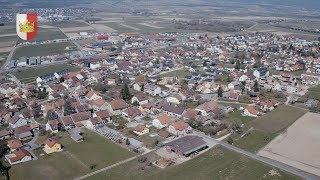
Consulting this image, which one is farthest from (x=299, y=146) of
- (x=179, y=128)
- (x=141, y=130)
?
(x=141, y=130)

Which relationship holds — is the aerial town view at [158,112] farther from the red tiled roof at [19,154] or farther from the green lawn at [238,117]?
the green lawn at [238,117]

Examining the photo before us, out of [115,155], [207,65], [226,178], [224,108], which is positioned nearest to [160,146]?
[115,155]

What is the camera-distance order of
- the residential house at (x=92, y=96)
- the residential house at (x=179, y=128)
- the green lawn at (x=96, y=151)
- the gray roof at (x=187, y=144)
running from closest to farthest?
the green lawn at (x=96, y=151) < the gray roof at (x=187, y=144) < the residential house at (x=179, y=128) < the residential house at (x=92, y=96)

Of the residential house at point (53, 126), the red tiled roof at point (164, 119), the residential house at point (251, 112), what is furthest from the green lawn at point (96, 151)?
the residential house at point (251, 112)

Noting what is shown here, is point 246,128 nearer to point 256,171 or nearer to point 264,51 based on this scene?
point 256,171

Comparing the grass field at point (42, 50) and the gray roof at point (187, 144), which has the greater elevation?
the gray roof at point (187, 144)

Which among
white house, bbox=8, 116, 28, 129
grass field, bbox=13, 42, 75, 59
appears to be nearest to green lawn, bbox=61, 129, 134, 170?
white house, bbox=8, 116, 28, 129

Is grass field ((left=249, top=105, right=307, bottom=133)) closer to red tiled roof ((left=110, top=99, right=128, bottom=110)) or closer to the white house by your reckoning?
red tiled roof ((left=110, top=99, right=128, bottom=110))
